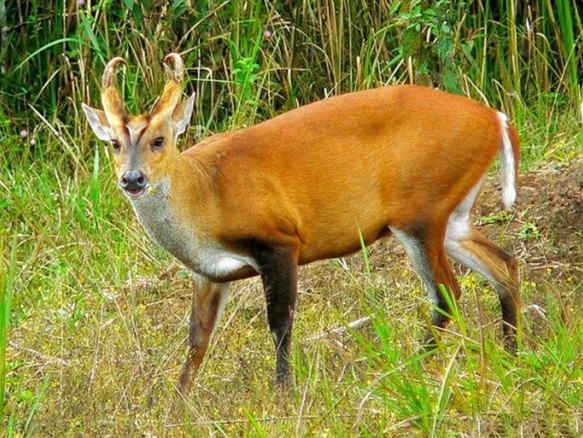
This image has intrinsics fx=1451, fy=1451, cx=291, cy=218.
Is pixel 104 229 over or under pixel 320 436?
under

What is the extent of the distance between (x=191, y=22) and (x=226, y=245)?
3.69 metres

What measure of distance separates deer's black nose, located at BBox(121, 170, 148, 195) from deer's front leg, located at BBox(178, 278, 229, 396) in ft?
2.36

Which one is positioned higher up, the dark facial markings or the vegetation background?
the dark facial markings

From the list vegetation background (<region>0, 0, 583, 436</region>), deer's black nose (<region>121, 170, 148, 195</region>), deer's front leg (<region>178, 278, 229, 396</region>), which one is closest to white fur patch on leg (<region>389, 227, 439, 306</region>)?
vegetation background (<region>0, 0, 583, 436</region>)

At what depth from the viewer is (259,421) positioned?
16.9 feet

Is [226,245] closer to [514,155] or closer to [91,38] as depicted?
[514,155]

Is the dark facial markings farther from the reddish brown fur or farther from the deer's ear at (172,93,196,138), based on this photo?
the reddish brown fur

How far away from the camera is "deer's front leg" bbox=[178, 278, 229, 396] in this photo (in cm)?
631

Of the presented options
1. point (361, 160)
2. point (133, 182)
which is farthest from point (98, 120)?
point (361, 160)

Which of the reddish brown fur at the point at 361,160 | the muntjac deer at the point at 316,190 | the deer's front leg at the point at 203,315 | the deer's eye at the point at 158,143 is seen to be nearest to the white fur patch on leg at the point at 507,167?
the muntjac deer at the point at 316,190

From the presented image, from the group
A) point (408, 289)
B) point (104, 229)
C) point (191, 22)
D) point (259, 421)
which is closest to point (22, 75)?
point (191, 22)

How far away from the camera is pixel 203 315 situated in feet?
20.9

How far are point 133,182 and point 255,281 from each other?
5.76ft

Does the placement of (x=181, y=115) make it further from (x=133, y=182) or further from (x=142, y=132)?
(x=133, y=182)
